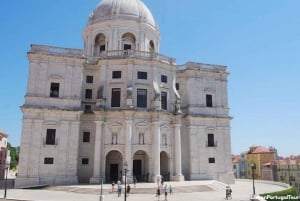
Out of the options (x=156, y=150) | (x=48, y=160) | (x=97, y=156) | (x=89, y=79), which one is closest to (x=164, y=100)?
(x=156, y=150)

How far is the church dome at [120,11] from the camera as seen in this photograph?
44.2 meters

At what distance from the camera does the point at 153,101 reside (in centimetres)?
3719

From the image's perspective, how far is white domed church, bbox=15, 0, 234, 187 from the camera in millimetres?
34750

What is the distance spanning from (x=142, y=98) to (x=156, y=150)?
7160 mm

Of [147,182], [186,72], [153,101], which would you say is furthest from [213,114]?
[147,182]

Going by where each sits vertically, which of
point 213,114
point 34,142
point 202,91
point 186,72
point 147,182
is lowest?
point 147,182

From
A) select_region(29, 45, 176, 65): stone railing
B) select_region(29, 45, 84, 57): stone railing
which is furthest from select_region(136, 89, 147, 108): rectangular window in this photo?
select_region(29, 45, 84, 57): stone railing

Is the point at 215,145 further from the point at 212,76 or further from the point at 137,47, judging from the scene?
the point at 137,47

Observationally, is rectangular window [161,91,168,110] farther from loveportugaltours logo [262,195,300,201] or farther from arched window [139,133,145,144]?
loveportugaltours logo [262,195,300,201]

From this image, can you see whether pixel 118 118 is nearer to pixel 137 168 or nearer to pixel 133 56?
pixel 137 168

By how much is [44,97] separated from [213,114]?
24.5 m

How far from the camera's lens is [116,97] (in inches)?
1469

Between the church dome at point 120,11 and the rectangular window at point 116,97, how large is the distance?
13.1 meters

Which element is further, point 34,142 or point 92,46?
point 92,46
